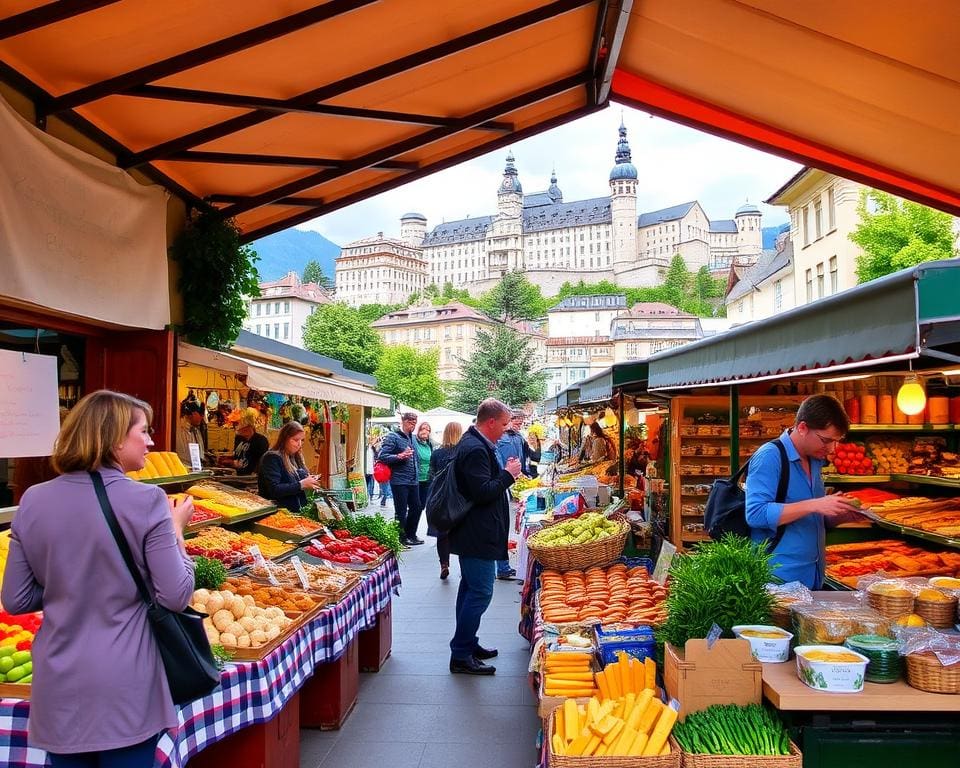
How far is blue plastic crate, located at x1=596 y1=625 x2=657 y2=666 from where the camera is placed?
3.88m

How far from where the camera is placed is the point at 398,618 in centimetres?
795

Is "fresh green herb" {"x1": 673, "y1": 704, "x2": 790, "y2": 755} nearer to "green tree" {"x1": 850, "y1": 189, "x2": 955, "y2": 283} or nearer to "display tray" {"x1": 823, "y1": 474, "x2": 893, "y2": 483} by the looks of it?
"display tray" {"x1": 823, "y1": 474, "x2": 893, "y2": 483}

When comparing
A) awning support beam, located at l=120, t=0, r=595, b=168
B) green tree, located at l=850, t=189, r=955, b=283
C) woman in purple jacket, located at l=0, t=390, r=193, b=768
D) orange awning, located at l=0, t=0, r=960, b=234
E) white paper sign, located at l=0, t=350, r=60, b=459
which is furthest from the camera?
green tree, located at l=850, t=189, r=955, b=283

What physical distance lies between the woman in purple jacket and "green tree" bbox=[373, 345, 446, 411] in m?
76.9

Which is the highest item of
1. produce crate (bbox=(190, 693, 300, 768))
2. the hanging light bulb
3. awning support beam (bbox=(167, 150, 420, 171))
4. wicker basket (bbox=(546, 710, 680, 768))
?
awning support beam (bbox=(167, 150, 420, 171))

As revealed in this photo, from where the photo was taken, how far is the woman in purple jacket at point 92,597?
7.80 ft

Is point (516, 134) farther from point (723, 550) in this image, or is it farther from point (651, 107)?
point (723, 550)

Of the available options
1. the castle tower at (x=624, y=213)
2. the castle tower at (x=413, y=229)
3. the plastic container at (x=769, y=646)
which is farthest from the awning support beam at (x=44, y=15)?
the castle tower at (x=413, y=229)

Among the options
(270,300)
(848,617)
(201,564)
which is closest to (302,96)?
(201,564)

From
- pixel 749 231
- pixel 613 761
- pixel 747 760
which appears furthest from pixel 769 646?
pixel 749 231

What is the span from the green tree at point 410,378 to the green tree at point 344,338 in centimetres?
255

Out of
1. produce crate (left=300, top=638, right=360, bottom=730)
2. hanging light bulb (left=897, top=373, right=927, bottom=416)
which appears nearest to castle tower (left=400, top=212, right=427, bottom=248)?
hanging light bulb (left=897, top=373, right=927, bottom=416)

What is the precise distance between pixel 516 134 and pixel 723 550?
18.3 feet

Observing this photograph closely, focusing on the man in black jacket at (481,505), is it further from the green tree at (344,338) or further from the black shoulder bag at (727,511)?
the green tree at (344,338)
